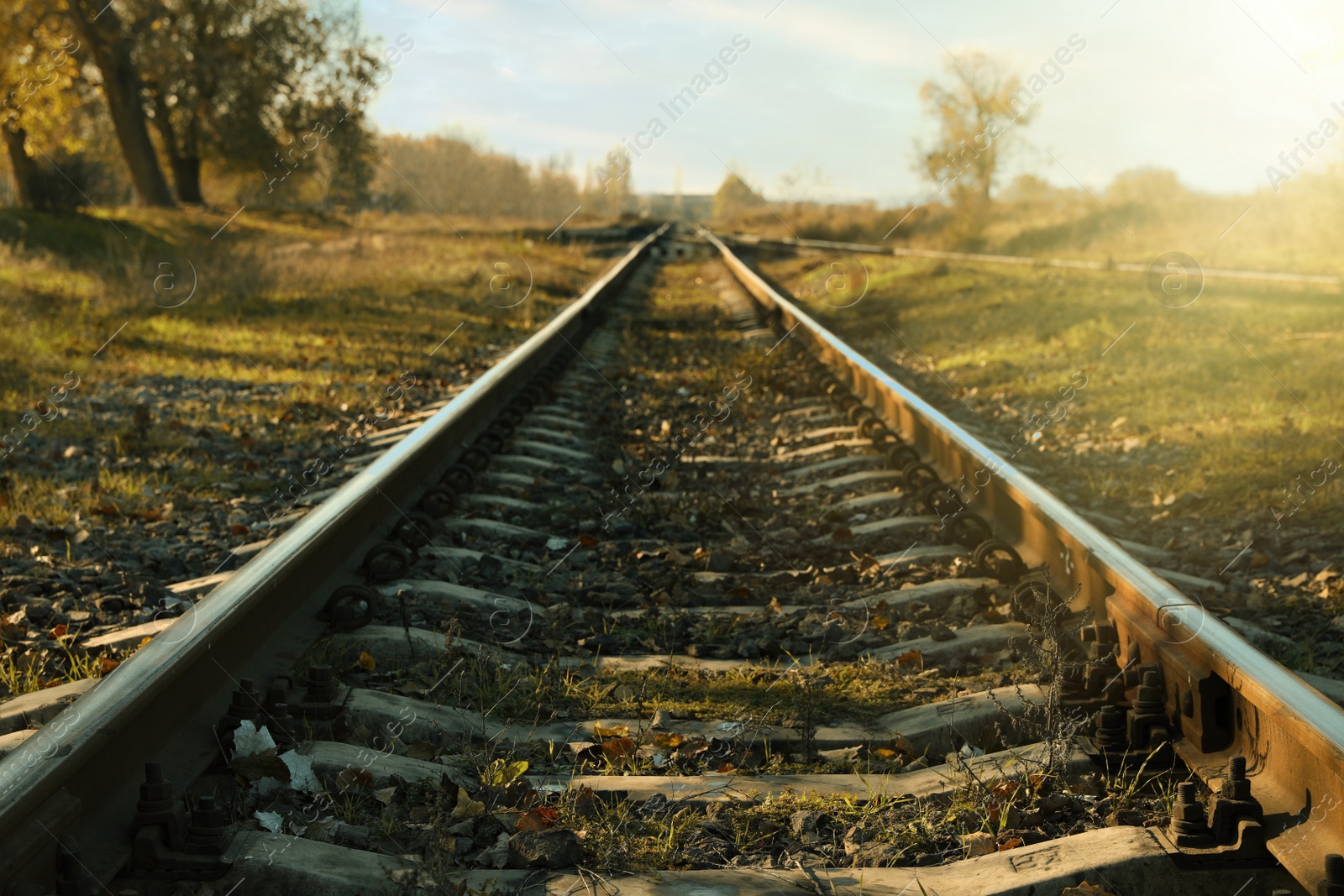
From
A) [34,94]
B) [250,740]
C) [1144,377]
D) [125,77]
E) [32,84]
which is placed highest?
[125,77]

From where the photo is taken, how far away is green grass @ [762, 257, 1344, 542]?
5543 mm

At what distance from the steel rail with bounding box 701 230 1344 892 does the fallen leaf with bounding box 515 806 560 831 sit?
1.29m

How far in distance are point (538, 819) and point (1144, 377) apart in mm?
6970

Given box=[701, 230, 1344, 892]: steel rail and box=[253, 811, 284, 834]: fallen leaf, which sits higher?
box=[701, 230, 1344, 892]: steel rail

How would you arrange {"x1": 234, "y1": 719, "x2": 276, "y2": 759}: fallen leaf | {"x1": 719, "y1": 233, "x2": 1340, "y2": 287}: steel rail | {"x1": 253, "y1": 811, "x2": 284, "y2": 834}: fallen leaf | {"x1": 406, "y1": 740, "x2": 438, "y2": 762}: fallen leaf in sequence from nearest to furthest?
1. {"x1": 253, "y1": 811, "x2": 284, "y2": 834}: fallen leaf
2. {"x1": 234, "y1": 719, "x2": 276, "y2": 759}: fallen leaf
3. {"x1": 406, "y1": 740, "x2": 438, "y2": 762}: fallen leaf
4. {"x1": 719, "y1": 233, "x2": 1340, "y2": 287}: steel rail

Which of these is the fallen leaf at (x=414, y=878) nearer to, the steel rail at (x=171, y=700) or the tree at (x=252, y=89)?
the steel rail at (x=171, y=700)

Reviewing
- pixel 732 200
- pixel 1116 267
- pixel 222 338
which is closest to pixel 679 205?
pixel 732 200

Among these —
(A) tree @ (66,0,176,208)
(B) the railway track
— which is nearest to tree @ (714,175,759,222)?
(A) tree @ (66,0,176,208)

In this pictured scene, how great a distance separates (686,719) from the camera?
116 inches

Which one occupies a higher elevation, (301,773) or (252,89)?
(252,89)

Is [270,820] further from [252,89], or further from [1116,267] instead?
A: [252,89]

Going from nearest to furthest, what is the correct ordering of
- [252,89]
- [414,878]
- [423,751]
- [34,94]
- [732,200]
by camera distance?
[414,878], [423,751], [34,94], [252,89], [732,200]

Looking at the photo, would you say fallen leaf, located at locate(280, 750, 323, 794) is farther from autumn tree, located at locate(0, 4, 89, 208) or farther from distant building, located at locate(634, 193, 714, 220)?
distant building, located at locate(634, 193, 714, 220)

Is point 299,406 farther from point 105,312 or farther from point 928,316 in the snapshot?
point 928,316
